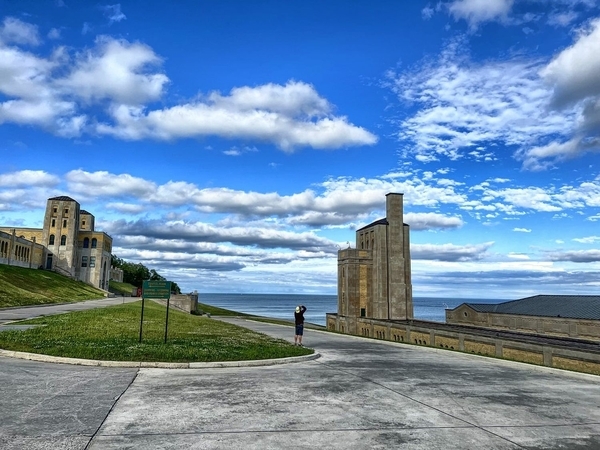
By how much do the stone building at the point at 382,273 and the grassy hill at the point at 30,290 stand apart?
120 ft

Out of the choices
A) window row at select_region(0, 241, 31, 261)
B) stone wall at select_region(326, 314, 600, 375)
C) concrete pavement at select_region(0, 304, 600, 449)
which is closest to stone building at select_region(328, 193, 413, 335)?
stone wall at select_region(326, 314, 600, 375)

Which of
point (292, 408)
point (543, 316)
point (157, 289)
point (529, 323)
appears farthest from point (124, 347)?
point (529, 323)

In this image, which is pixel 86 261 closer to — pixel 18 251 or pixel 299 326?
pixel 18 251

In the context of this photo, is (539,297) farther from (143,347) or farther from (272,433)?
(272,433)

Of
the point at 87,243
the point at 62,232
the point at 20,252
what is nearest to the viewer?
the point at 20,252

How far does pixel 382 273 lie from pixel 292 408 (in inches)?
2446

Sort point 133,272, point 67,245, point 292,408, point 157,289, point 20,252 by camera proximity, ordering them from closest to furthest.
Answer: point 292,408
point 157,289
point 20,252
point 67,245
point 133,272

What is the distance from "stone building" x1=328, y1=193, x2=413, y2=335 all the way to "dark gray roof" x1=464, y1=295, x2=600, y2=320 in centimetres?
1133

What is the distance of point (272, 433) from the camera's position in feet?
21.7

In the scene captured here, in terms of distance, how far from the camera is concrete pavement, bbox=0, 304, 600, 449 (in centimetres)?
636

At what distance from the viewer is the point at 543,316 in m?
48.6

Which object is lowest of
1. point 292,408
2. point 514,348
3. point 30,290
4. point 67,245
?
point 514,348

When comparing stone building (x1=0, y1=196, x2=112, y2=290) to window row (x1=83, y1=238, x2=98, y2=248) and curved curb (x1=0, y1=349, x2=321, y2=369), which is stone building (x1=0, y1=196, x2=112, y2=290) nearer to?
window row (x1=83, y1=238, x2=98, y2=248)

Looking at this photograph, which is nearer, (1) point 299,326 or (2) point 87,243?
(1) point 299,326
